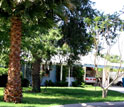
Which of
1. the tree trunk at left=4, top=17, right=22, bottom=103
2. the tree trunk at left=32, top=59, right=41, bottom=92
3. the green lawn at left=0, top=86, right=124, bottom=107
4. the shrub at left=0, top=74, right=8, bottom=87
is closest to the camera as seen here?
the green lawn at left=0, top=86, right=124, bottom=107

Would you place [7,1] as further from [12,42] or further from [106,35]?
[106,35]

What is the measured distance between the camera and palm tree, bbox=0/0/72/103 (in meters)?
12.4

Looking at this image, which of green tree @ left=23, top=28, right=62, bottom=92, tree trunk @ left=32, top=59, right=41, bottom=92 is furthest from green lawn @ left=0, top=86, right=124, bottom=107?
green tree @ left=23, top=28, right=62, bottom=92

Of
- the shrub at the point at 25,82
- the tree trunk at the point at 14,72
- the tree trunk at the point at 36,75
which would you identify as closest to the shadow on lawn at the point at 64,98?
the tree trunk at the point at 14,72

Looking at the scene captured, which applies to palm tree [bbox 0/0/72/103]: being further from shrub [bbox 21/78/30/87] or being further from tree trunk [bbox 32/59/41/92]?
shrub [bbox 21/78/30/87]

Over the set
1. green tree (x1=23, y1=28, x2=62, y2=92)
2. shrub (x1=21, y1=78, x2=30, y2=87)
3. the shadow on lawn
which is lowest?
the shadow on lawn

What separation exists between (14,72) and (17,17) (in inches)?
110

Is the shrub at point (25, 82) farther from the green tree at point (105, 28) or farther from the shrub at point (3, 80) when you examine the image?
the green tree at point (105, 28)

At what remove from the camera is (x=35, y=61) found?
20953mm

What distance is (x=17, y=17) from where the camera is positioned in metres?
13.3

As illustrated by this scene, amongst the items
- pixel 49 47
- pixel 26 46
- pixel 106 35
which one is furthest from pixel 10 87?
pixel 106 35

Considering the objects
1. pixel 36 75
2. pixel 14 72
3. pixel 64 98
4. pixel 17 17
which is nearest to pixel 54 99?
pixel 64 98

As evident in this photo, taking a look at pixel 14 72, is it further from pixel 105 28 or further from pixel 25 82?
pixel 25 82

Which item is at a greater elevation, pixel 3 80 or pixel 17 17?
pixel 17 17
